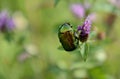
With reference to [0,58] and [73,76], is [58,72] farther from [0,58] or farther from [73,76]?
[0,58]

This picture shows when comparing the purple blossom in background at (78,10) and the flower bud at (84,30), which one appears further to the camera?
the purple blossom in background at (78,10)

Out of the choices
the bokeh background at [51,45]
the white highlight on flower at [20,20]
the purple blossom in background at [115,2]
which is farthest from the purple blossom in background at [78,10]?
the white highlight on flower at [20,20]

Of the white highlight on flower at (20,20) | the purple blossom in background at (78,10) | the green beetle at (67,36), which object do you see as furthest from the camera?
the white highlight on flower at (20,20)

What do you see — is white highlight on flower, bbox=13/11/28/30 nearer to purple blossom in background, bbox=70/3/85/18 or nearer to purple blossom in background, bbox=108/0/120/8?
purple blossom in background, bbox=70/3/85/18

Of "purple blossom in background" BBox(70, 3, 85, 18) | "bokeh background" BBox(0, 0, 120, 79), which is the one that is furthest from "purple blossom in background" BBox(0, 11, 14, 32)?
"purple blossom in background" BBox(70, 3, 85, 18)

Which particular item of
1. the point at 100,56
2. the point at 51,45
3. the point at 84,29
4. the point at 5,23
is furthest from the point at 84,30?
the point at 51,45

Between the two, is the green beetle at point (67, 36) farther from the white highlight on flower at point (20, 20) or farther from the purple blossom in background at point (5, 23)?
the white highlight on flower at point (20, 20)
